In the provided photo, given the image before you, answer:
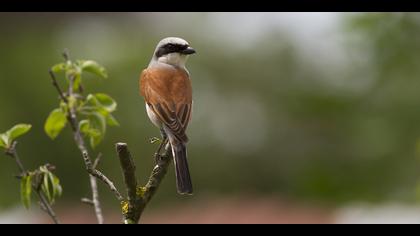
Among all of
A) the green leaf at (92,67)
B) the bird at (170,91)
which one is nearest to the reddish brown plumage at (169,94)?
the bird at (170,91)

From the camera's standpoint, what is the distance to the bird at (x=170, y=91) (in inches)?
168

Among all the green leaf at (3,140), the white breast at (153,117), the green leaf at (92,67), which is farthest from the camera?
the white breast at (153,117)

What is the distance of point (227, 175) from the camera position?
18156 mm

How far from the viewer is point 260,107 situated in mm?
19547

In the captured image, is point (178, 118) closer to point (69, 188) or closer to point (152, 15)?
point (69, 188)

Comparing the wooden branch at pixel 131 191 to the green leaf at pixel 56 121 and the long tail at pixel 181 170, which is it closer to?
the green leaf at pixel 56 121

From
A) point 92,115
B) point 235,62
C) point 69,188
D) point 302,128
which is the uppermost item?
point 235,62

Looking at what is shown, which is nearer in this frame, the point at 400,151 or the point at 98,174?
the point at 98,174

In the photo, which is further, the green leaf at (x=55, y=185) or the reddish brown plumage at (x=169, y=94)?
the reddish brown plumage at (x=169, y=94)

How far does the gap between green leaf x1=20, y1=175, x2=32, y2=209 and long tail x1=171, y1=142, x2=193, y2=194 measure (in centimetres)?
60

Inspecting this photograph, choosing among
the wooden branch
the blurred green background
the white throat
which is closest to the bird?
the white throat
